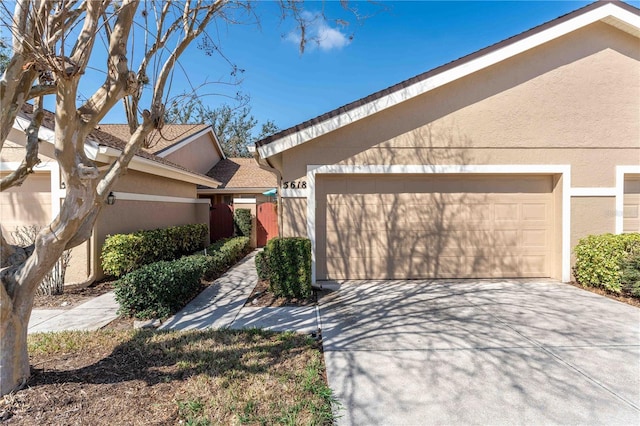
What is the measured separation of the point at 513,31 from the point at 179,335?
9.39 metres

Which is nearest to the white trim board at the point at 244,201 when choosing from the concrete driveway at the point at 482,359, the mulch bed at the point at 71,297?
the mulch bed at the point at 71,297

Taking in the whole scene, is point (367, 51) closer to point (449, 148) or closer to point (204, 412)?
point (449, 148)

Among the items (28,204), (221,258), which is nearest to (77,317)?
(221,258)

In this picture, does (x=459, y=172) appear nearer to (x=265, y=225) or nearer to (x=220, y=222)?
(x=265, y=225)

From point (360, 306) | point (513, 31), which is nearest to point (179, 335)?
point (360, 306)

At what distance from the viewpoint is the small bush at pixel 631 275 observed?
217 inches

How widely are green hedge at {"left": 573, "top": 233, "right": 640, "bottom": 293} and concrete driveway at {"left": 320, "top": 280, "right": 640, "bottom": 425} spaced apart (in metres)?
0.55

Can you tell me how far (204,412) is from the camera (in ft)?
8.49

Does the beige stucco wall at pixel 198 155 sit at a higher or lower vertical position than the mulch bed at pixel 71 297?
higher

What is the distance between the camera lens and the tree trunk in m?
2.63

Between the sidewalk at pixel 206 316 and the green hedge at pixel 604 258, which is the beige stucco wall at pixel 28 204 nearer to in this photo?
the sidewalk at pixel 206 316

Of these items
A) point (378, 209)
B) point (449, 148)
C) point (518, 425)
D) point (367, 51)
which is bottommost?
point (518, 425)

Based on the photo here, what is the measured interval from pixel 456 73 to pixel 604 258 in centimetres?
501

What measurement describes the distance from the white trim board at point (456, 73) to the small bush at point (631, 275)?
4.93 metres
